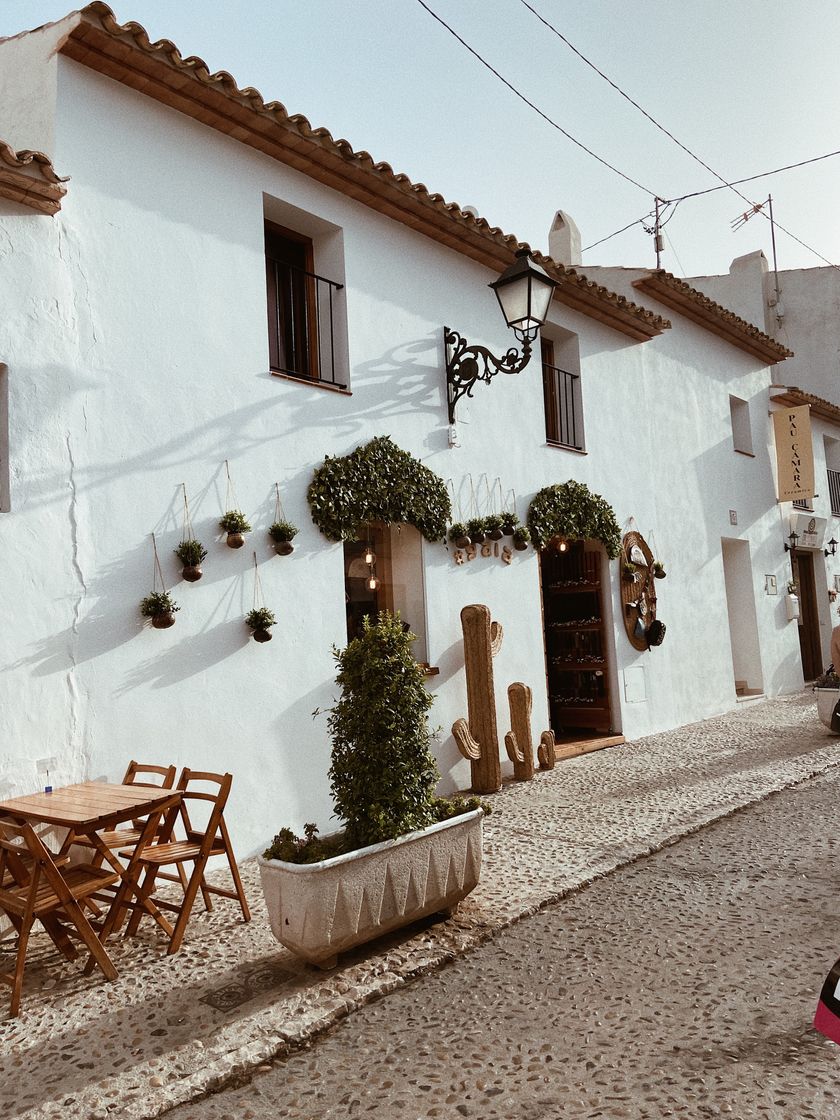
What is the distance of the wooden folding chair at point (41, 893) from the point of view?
3.43m

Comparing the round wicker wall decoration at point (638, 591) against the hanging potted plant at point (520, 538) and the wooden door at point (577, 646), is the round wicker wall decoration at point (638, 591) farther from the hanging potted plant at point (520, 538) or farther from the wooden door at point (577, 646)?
the hanging potted plant at point (520, 538)

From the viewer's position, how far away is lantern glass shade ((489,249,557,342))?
668cm

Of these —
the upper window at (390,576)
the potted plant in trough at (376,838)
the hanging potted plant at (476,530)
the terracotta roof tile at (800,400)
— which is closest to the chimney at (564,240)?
the terracotta roof tile at (800,400)

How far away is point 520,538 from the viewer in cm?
825

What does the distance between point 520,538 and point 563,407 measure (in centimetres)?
220

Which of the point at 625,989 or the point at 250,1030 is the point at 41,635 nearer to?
the point at 250,1030

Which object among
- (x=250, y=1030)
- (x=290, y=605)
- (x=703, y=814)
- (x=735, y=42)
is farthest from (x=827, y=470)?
(x=250, y=1030)

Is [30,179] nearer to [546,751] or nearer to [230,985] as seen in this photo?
[230,985]

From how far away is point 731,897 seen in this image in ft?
14.7

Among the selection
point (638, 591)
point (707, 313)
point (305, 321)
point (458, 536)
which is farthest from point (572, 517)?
point (707, 313)

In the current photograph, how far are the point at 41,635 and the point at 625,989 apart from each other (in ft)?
11.5

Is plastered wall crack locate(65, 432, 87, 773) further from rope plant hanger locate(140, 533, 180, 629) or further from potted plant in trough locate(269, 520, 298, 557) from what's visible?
potted plant in trough locate(269, 520, 298, 557)

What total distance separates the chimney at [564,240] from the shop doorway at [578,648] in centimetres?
523

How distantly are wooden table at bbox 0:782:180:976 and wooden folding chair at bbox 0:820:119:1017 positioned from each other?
0.36ft
